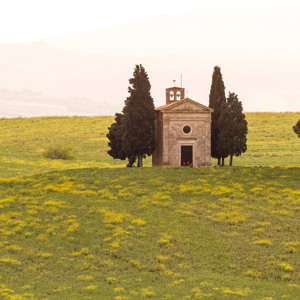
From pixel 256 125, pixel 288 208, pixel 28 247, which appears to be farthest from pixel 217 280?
pixel 256 125

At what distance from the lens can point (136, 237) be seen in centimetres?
3197

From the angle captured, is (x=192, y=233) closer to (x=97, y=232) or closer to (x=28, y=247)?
(x=97, y=232)

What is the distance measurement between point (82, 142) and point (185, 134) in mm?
50914

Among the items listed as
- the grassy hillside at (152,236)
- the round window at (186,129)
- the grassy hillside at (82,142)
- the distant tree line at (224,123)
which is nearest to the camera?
the grassy hillside at (152,236)

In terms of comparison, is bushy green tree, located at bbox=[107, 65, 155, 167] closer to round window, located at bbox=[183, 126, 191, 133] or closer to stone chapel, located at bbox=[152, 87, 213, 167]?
stone chapel, located at bbox=[152, 87, 213, 167]

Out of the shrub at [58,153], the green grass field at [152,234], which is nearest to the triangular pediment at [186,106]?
the green grass field at [152,234]

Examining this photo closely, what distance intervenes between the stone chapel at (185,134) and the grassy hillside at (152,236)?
9.97 m

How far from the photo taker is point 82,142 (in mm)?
106812

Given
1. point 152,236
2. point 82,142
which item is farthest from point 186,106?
point 82,142

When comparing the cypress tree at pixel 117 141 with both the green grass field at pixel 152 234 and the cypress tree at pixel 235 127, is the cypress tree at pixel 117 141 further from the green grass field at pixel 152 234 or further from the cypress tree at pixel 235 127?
the cypress tree at pixel 235 127

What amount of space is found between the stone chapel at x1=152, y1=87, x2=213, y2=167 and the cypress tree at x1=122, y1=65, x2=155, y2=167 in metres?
1.54

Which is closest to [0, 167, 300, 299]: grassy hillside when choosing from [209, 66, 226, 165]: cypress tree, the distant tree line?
the distant tree line

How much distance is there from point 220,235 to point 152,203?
27.8ft

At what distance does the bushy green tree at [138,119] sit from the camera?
5797 centimetres
